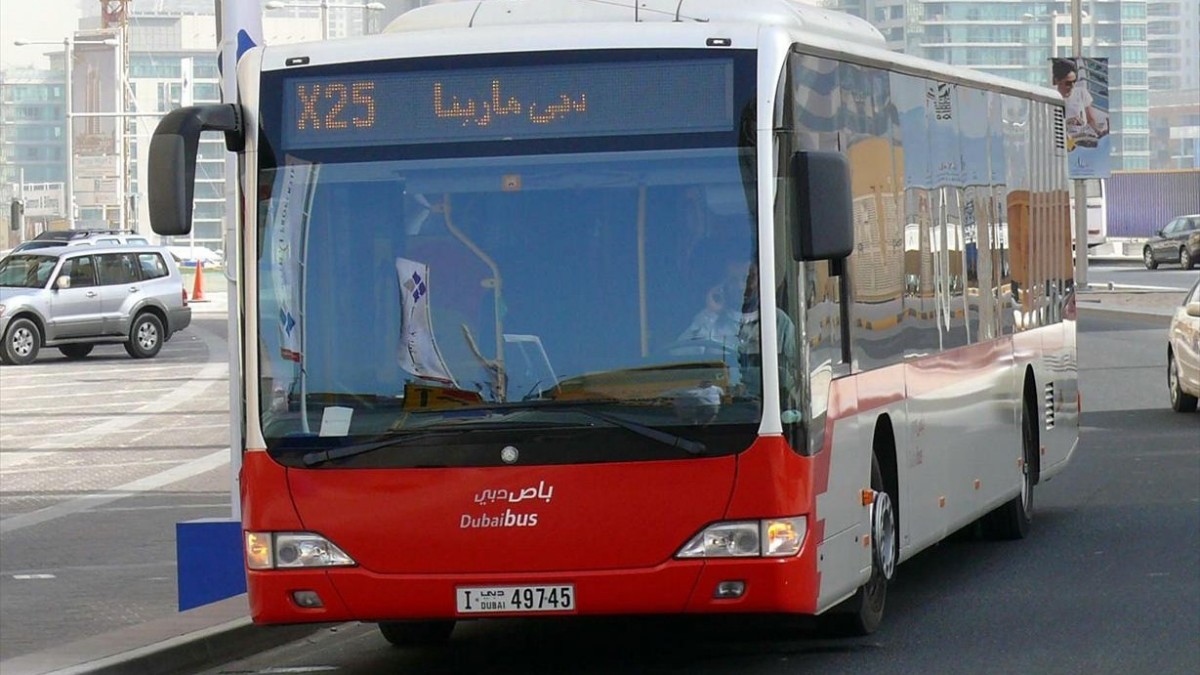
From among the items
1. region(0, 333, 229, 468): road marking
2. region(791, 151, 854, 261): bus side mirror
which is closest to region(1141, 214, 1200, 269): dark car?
region(0, 333, 229, 468): road marking

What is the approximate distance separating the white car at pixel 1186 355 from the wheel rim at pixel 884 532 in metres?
12.9

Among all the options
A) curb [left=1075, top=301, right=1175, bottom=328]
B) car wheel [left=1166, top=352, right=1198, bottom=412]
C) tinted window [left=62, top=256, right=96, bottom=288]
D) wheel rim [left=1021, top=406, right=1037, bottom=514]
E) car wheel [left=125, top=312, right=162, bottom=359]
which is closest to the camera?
wheel rim [left=1021, top=406, right=1037, bottom=514]

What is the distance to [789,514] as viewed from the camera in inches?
313

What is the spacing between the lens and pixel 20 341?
38.8 meters

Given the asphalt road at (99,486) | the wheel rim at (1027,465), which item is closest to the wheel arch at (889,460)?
the wheel rim at (1027,465)

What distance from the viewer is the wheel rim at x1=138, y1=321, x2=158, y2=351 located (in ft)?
133

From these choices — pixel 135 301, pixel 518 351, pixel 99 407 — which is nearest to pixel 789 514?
pixel 518 351

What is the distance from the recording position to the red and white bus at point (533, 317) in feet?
26.1

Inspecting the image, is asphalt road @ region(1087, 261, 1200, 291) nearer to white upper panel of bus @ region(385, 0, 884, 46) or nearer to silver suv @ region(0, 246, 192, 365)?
silver suv @ region(0, 246, 192, 365)

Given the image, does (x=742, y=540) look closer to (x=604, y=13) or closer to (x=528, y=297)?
(x=528, y=297)

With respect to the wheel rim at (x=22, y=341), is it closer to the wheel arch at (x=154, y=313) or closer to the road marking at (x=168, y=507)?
the wheel arch at (x=154, y=313)

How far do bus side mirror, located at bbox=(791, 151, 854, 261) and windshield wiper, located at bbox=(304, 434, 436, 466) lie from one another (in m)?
1.51

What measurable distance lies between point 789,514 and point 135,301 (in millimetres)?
33143

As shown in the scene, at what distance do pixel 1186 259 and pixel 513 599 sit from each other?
219 ft
